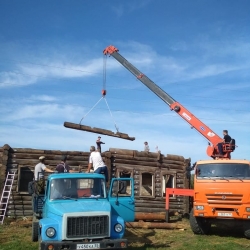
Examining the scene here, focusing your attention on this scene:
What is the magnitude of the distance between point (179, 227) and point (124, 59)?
9.78 meters

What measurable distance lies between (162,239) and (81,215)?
4669 mm

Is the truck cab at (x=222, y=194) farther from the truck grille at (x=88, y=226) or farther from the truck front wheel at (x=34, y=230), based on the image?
the truck front wheel at (x=34, y=230)

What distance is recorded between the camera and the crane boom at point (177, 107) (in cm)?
1555

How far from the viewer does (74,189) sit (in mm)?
8633

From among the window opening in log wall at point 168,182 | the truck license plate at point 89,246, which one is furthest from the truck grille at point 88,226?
the window opening in log wall at point 168,182

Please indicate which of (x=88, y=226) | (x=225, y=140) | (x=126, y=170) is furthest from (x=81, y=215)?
(x=126, y=170)

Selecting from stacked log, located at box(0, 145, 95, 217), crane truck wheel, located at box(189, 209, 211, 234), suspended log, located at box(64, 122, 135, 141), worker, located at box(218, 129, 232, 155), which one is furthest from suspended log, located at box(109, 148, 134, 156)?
crane truck wheel, located at box(189, 209, 211, 234)

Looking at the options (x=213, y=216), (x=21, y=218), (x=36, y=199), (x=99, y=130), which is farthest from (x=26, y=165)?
(x=213, y=216)

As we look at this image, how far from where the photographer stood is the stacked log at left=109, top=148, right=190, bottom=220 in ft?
60.8

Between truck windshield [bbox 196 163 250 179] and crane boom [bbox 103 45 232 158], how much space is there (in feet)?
9.08

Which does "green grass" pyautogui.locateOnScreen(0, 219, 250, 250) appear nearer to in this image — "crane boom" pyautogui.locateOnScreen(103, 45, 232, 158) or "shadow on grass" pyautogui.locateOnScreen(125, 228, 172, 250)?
"shadow on grass" pyautogui.locateOnScreen(125, 228, 172, 250)

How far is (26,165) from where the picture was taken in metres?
16.9

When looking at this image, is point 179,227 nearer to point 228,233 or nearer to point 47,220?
point 228,233

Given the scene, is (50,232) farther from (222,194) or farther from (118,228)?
(222,194)
